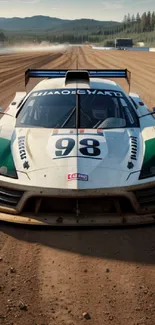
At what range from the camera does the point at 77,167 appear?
3.83 metres

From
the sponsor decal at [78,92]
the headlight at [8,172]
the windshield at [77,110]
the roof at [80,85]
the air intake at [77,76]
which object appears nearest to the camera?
the headlight at [8,172]

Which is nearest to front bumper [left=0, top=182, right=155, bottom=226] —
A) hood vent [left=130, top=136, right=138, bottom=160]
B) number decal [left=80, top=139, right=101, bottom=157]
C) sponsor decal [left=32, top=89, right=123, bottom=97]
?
hood vent [left=130, top=136, right=138, bottom=160]

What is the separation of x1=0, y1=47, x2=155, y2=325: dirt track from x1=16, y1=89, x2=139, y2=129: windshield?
1542mm

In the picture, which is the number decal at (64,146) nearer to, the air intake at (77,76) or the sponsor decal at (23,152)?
the sponsor decal at (23,152)

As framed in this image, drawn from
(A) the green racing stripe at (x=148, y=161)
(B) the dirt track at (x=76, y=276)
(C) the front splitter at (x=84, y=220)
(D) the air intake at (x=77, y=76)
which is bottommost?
(B) the dirt track at (x=76, y=276)

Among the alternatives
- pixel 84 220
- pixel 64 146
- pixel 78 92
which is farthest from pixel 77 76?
pixel 84 220

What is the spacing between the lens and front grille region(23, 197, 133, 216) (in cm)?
379

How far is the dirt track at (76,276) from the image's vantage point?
2730mm

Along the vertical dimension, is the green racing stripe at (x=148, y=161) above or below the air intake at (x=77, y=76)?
below

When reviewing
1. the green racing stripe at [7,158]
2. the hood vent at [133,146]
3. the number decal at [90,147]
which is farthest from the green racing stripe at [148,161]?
the green racing stripe at [7,158]

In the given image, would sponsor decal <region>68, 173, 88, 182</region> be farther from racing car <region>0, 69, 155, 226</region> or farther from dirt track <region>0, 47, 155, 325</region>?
dirt track <region>0, 47, 155, 325</region>

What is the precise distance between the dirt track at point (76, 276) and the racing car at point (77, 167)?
0.20 meters

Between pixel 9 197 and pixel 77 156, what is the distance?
33.4 inches

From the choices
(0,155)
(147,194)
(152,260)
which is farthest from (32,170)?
(152,260)
